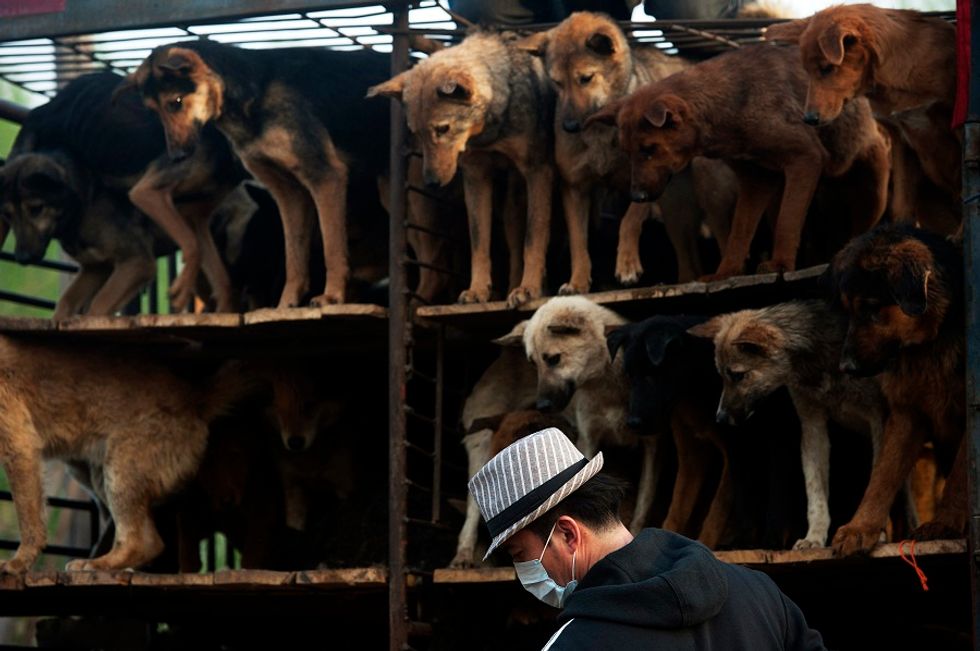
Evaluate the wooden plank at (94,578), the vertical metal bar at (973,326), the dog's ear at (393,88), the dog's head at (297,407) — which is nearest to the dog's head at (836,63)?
the vertical metal bar at (973,326)

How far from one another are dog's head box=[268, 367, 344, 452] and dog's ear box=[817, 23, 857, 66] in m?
5.40

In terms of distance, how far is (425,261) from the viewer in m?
14.2

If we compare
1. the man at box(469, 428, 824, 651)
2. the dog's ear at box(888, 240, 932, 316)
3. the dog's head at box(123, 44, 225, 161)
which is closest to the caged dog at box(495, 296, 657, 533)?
the dog's ear at box(888, 240, 932, 316)

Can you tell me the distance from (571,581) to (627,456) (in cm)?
754

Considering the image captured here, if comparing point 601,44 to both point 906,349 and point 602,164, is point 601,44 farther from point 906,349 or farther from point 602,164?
point 906,349

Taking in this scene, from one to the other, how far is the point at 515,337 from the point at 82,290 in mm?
4235

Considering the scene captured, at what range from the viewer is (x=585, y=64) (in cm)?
1316

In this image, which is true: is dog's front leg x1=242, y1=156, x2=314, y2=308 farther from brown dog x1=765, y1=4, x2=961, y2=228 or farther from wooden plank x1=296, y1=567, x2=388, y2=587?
brown dog x1=765, y1=4, x2=961, y2=228

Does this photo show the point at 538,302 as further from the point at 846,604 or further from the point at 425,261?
the point at 846,604

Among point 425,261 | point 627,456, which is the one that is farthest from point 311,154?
point 627,456

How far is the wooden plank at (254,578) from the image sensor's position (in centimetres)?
1280

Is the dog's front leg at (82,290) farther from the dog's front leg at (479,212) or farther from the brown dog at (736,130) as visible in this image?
the brown dog at (736,130)

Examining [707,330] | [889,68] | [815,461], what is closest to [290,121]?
[707,330]

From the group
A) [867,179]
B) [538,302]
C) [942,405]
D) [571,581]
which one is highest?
[867,179]
